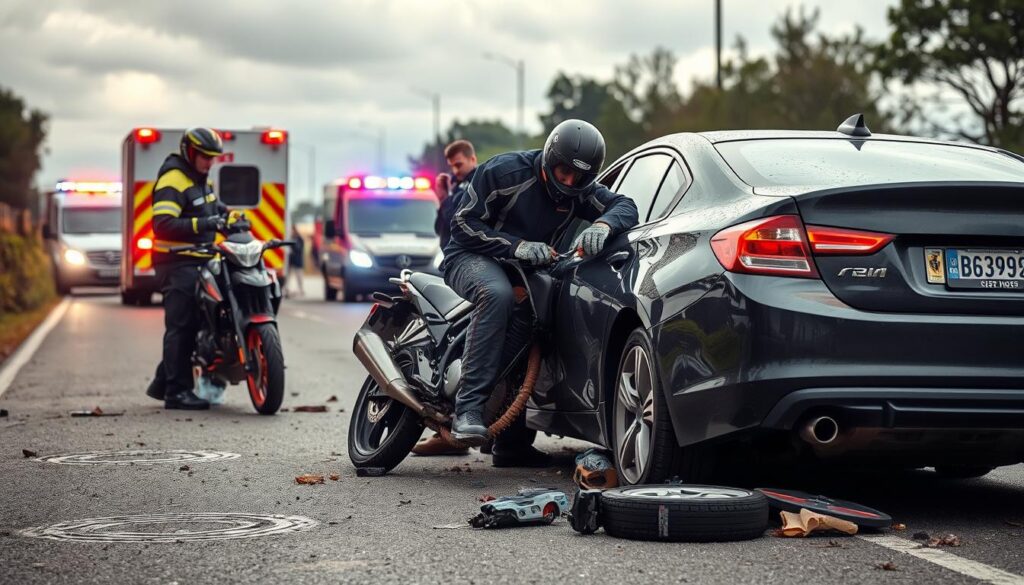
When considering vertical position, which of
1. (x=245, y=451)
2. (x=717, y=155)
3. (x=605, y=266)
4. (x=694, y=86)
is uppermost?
(x=694, y=86)

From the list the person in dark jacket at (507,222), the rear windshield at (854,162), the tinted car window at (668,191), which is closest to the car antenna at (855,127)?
the rear windshield at (854,162)

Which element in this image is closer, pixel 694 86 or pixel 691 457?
pixel 691 457

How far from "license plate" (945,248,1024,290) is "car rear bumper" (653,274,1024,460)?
0.13m

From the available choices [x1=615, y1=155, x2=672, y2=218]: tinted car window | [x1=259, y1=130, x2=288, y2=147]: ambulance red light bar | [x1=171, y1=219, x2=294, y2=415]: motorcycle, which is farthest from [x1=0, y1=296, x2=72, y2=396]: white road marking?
[x1=615, y1=155, x2=672, y2=218]: tinted car window

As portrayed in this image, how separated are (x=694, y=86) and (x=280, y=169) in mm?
88965

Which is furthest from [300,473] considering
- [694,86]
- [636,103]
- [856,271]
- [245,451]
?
[636,103]

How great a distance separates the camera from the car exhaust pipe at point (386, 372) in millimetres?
7973

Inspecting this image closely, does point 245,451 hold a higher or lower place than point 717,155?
lower

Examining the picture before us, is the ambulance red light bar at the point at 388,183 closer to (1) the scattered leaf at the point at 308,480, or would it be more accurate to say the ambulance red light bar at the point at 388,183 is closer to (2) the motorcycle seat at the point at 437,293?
(2) the motorcycle seat at the point at 437,293

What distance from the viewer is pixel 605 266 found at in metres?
7.39

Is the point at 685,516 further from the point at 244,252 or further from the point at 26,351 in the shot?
the point at 26,351

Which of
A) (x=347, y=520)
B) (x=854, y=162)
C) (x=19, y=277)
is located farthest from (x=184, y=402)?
(x=19, y=277)

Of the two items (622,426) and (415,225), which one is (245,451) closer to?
(622,426)

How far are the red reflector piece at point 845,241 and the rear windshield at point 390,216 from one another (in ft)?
83.2
